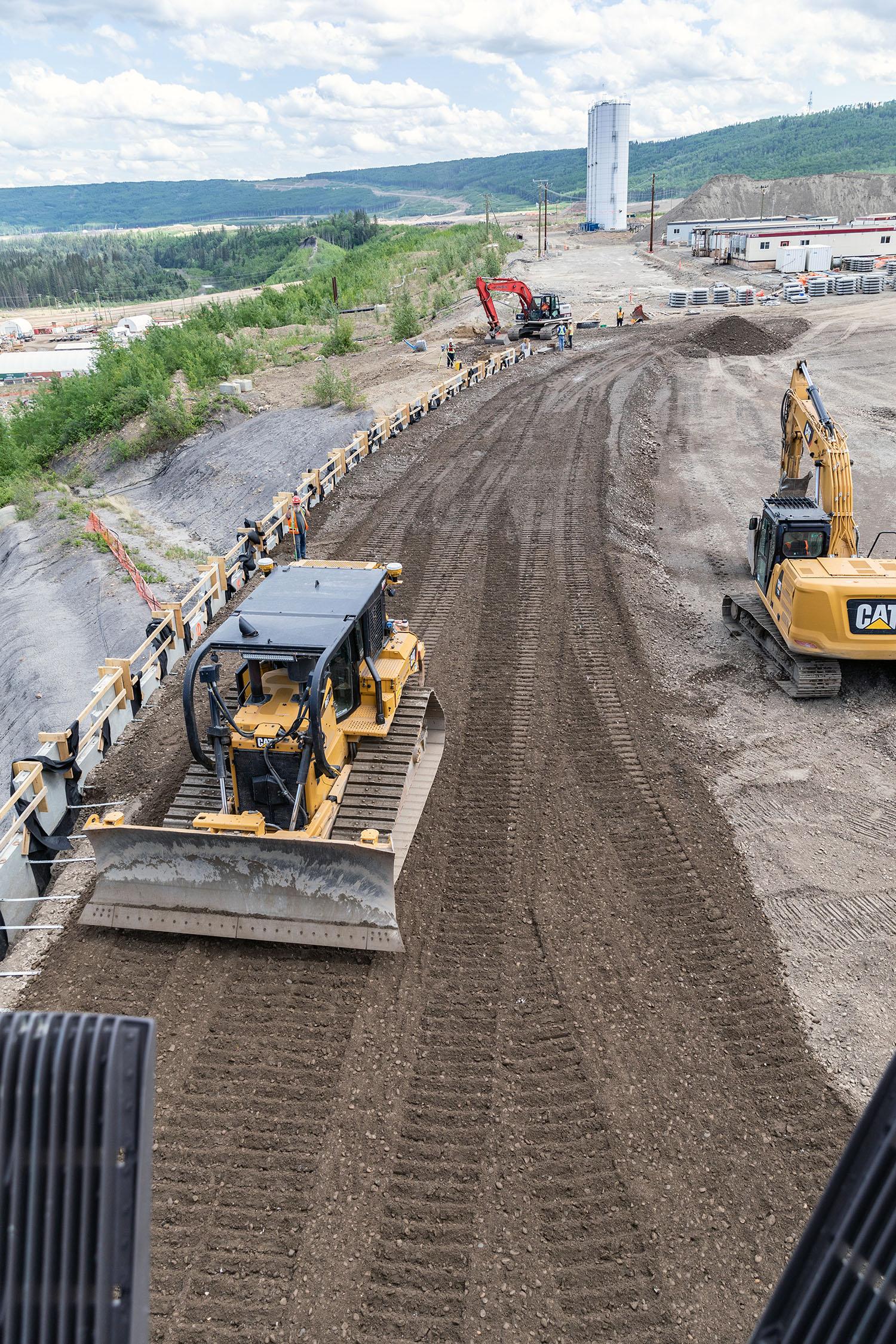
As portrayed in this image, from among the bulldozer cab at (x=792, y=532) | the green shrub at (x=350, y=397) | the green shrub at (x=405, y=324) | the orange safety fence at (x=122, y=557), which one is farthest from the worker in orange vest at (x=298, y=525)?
the green shrub at (x=405, y=324)

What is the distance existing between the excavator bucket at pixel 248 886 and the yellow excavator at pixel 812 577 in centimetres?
674

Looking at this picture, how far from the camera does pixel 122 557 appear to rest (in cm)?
2144

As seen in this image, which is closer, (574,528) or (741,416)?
(574,528)

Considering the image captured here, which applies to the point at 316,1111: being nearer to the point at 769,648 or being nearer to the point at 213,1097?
the point at 213,1097

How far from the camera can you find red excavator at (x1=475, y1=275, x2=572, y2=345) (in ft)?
125

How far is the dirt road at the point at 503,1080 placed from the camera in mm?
5988

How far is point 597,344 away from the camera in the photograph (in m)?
37.0

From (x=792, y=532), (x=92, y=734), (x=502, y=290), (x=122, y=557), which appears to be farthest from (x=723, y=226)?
(x=92, y=734)

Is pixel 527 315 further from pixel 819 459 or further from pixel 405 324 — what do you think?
pixel 819 459

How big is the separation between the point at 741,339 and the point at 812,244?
2851 cm

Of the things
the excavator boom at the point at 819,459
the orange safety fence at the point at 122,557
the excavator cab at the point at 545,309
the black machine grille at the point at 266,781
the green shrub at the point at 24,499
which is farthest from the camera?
the excavator cab at the point at 545,309

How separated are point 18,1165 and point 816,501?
45.8 ft

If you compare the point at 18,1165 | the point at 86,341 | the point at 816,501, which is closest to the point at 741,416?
the point at 816,501

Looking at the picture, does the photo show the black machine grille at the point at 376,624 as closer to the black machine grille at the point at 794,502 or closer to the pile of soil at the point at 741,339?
the black machine grille at the point at 794,502
